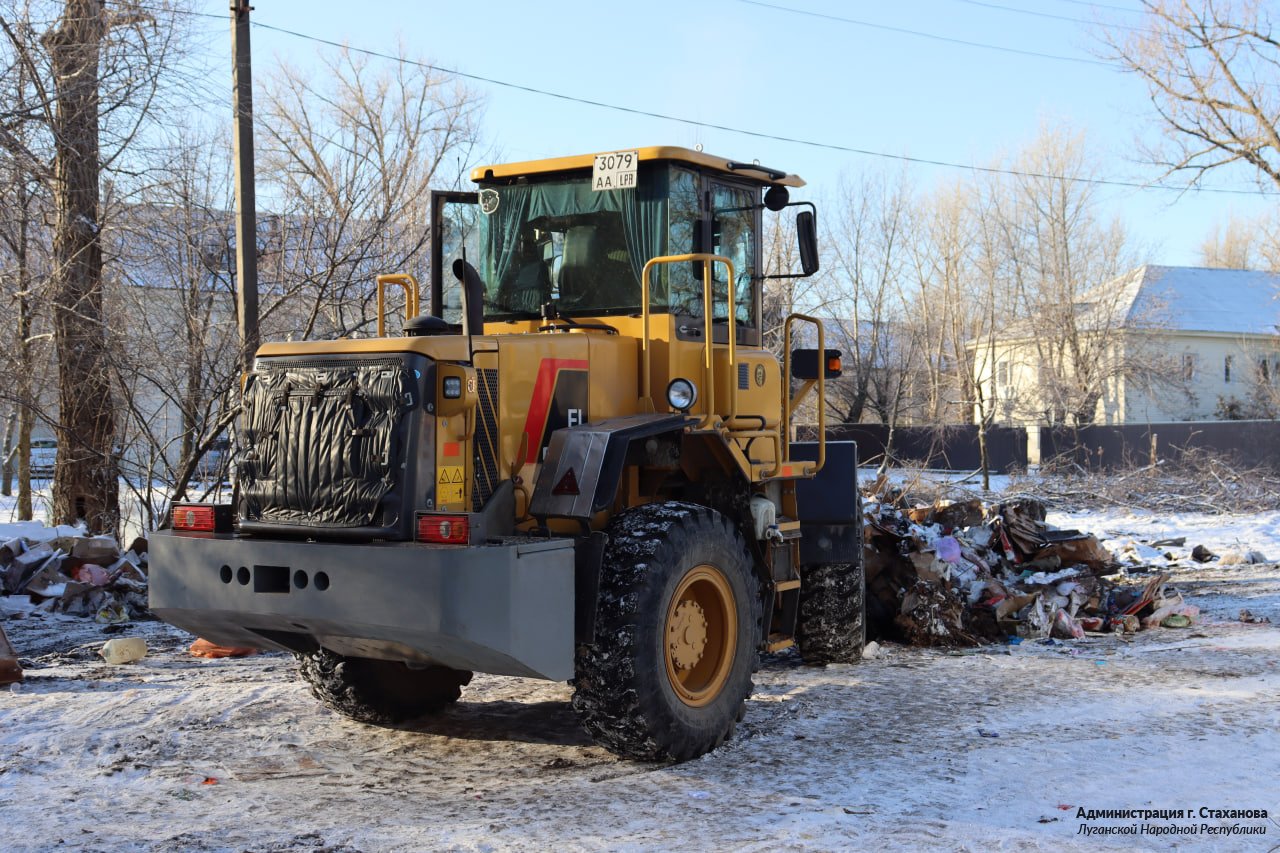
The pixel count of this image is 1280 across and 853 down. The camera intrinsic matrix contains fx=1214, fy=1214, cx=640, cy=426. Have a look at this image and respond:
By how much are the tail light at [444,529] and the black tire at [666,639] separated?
81cm

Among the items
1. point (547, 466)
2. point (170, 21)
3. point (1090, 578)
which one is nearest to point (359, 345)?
point (547, 466)

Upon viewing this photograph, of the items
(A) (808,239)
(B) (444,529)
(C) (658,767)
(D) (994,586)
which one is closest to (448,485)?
(B) (444,529)

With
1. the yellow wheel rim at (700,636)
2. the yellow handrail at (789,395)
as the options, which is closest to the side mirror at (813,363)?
the yellow handrail at (789,395)

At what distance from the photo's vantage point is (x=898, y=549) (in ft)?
32.9

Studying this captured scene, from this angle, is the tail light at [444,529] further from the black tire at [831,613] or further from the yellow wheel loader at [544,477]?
the black tire at [831,613]

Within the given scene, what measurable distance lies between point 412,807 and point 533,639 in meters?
0.89

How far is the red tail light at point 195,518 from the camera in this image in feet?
19.4

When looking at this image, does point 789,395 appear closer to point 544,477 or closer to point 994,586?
point 544,477

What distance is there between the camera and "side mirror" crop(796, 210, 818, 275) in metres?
6.98

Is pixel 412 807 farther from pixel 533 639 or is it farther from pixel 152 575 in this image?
pixel 152 575

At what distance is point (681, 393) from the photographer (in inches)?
257

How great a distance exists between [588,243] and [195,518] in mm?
2611

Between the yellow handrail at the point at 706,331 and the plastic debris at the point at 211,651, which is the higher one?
the yellow handrail at the point at 706,331

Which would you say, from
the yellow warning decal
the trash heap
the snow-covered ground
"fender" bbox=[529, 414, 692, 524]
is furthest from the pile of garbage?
the trash heap
